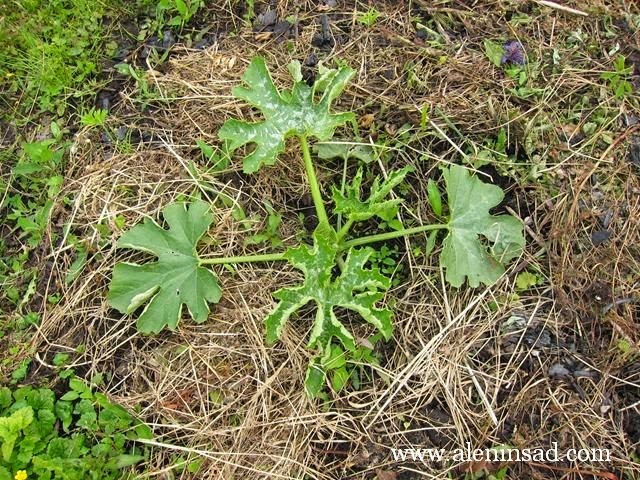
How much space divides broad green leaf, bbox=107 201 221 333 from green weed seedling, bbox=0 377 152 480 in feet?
1.34

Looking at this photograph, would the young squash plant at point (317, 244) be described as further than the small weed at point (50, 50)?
No

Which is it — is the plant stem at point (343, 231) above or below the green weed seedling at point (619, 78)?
below

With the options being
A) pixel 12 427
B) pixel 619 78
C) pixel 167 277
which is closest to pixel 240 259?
pixel 167 277

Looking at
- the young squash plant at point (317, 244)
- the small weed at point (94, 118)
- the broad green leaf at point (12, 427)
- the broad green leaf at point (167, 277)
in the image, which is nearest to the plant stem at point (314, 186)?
the young squash plant at point (317, 244)

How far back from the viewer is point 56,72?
10.5 ft

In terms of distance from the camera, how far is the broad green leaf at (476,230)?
104 inches

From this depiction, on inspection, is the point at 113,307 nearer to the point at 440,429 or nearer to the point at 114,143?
the point at 114,143

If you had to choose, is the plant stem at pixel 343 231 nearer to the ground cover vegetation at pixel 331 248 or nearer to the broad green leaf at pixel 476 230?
the ground cover vegetation at pixel 331 248

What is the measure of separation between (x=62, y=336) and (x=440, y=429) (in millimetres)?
1721

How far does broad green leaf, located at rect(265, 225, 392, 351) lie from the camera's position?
2500 millimetres

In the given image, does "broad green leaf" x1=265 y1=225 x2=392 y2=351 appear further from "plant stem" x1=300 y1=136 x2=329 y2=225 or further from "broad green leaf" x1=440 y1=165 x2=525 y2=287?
"broad green leaf" x1=440 y1=165 x2=525 y2=287

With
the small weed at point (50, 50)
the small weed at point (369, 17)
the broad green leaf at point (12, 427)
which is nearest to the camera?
the broad green leaf at point (12, 427)

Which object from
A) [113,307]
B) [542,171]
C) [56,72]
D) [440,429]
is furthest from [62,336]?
[542,171]

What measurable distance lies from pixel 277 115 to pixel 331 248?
0.67 metres
